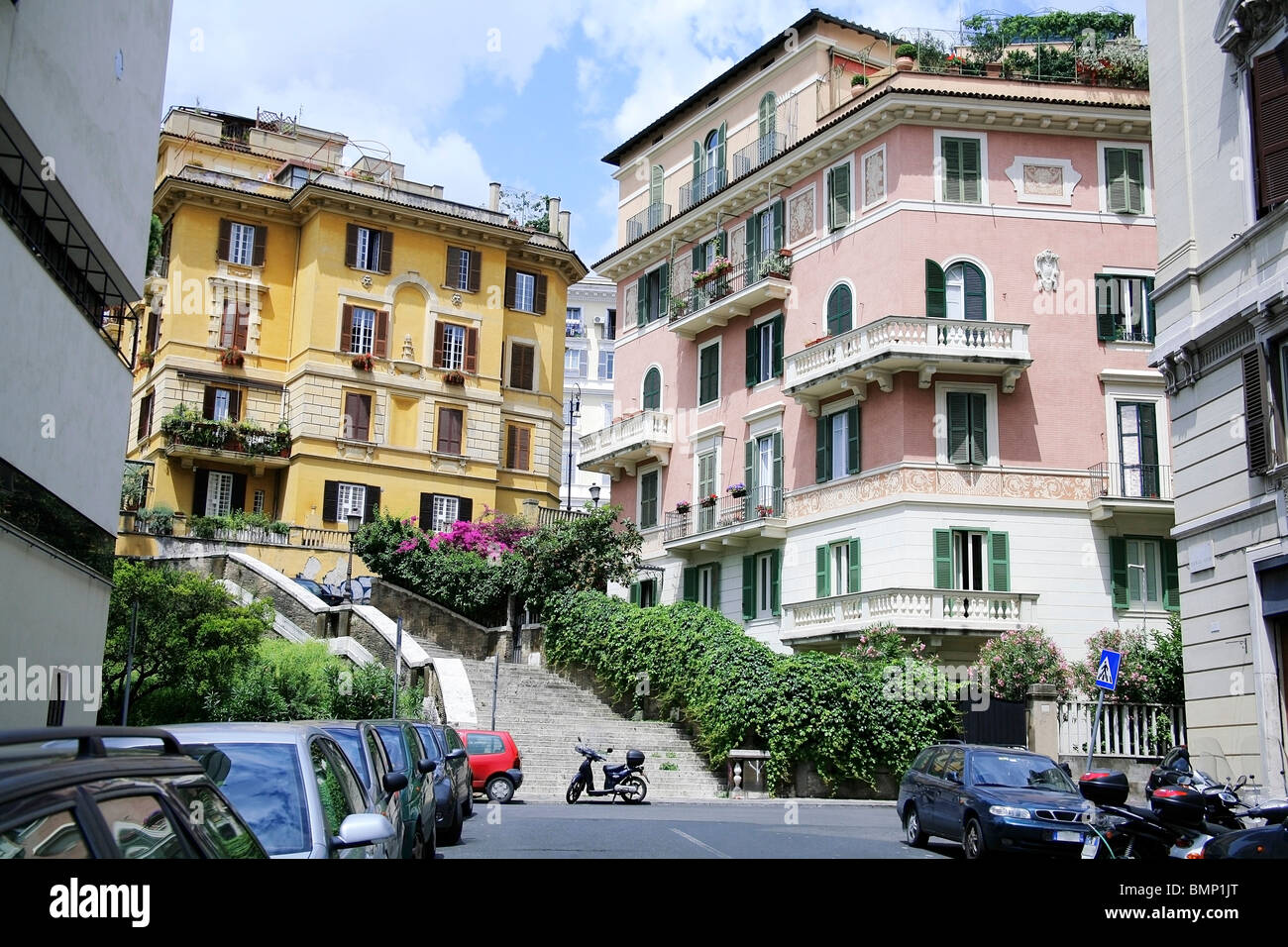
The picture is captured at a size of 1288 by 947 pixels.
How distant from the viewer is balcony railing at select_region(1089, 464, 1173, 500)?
33562 mm

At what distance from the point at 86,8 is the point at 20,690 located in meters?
8.77

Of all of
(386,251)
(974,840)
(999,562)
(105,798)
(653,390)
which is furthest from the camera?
(386,251)

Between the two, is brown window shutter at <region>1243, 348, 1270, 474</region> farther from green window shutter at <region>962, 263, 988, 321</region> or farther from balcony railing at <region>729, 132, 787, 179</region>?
balcony railing at <region>729, 132, 787, 179</region>

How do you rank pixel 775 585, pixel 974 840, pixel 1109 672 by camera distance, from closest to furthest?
pixel 974 840, pixel 1109 672, pixel 775 585

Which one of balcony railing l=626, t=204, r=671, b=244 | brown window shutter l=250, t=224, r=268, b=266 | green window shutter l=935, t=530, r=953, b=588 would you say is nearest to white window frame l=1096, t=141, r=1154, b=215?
green window shutter l=935, t=530, r=953, b=588

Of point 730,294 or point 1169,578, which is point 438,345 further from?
point 1169,578

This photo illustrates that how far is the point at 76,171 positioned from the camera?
17.8 m

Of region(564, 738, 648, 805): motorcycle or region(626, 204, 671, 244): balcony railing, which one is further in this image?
region(626, 204, 671, 244): balcony railing

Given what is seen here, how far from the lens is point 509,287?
58.5 m

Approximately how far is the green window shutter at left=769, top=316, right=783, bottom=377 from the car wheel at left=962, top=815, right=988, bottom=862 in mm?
23344

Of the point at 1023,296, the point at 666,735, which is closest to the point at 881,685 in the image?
the point at 666,735

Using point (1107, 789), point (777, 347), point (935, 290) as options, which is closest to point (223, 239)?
point (777, 347)

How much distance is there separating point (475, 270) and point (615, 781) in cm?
3515

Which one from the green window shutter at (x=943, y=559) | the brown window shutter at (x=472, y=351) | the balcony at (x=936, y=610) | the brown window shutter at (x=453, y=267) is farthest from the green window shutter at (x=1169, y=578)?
the brown window shutter at (x=453, y=267)
